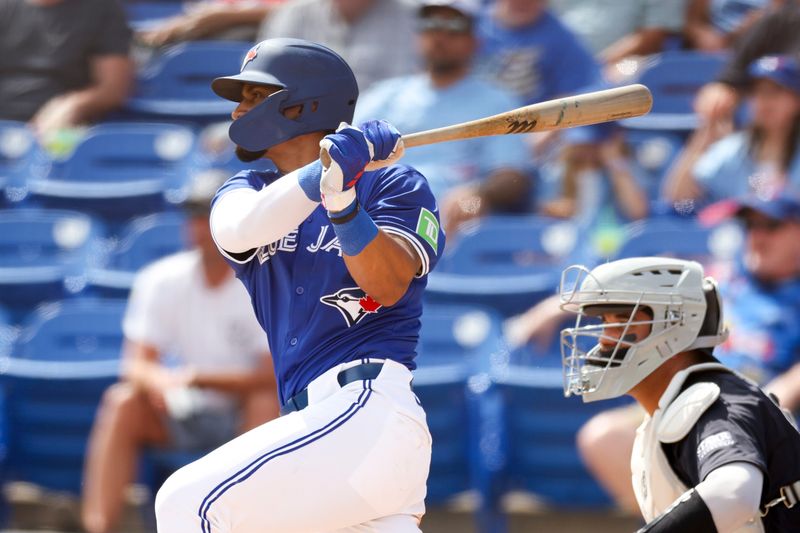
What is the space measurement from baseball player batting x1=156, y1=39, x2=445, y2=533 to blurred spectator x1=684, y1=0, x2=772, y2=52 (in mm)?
4303

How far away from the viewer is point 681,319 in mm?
3102

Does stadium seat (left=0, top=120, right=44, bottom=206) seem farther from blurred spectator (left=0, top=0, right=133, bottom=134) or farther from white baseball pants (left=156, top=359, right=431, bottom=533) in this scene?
white baseball pants (left=156, top=359, right=431, bottom=533)

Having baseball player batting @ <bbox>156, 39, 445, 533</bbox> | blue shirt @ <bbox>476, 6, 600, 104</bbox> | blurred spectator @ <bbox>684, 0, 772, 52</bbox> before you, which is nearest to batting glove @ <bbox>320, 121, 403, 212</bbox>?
baseball player batting @ <bbox>156, 39, 445, 533</bbox>

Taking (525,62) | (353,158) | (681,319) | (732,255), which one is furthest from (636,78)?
(353,158)

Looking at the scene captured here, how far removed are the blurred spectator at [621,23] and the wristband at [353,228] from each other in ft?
15.2

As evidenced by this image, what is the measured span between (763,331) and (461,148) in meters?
1.93

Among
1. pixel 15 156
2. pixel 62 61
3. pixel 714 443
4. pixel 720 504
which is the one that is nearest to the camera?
pixel 720 504

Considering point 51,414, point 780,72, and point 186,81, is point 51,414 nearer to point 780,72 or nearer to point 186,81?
point 186,81

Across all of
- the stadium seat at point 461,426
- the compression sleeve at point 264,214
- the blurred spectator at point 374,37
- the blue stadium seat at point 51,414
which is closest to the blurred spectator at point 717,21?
the blurred spectator at point 374,37

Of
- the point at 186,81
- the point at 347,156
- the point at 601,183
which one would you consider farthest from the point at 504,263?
the point at 347,156

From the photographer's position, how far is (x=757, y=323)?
5.13 m

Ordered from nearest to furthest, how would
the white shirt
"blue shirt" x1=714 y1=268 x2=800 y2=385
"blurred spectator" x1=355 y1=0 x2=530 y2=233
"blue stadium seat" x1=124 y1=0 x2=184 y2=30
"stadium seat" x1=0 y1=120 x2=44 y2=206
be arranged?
"blue shirt" x1=714 y1=268 x2=800 y2=385
the white shirt
"blurred spectator" x1=355 y1=0 x2=530 y2=233
"stadium seat" x1=0 y1=120 x2=44 y2=206
"blue stadium seat" x1=124 y1=0 x2=184 y2=30

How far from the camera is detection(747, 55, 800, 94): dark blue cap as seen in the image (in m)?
5.75

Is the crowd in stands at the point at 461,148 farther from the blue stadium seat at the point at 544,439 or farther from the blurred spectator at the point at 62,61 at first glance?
the blue stadium seat at the point at 544,439
